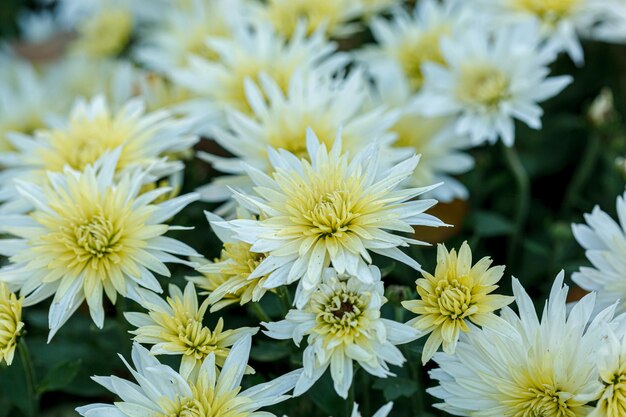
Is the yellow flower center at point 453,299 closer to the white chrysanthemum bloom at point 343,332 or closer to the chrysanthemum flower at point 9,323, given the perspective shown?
the white chrysanthemum bloom at point 343,332

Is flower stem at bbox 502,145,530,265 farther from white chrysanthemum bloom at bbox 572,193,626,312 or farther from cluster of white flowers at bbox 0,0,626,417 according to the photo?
white chrysanthemum bloom at bbox 572,193,626,312

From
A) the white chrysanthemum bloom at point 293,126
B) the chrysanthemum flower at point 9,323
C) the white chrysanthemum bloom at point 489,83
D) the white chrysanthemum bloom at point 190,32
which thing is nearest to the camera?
the chrysanthemum flower at point 9,323

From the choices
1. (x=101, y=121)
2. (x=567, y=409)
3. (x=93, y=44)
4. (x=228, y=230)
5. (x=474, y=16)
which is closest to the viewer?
(x=567, y=409)

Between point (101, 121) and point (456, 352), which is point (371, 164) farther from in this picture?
point (101, 121)

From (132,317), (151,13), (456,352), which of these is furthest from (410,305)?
(151,13)

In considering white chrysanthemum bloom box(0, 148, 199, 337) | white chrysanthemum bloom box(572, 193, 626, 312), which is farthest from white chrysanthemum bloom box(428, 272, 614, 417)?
white chrysanthemum bloom box(0, 148, 199, 337)

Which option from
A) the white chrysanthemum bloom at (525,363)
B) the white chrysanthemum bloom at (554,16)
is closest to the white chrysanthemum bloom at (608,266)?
the white chrysanthemum bloom at (525,363)
